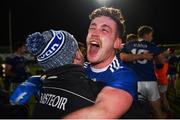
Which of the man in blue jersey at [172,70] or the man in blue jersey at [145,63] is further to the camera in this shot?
the man in blue jersey at [172,70]

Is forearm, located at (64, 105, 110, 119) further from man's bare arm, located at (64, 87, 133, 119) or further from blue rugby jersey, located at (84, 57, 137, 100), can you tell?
blue rugby jersey, located at (84, 57, 137, 100)

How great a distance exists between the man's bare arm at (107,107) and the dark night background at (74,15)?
47.2 metres

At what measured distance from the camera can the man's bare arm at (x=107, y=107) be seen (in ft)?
7.59

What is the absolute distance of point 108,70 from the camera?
2.88 metres

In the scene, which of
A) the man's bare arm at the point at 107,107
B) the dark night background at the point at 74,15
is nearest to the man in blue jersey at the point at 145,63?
the man's bare arm at the point at 107,107

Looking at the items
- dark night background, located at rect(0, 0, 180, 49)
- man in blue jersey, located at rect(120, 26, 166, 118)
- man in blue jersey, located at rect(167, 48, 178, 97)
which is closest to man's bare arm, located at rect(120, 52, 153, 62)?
man in blue jersey, located at rect(120, 26, 166, 118)

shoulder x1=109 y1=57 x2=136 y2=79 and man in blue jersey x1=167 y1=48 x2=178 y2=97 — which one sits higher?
shoulder x1=109 y1=57 x2=136 y2=79

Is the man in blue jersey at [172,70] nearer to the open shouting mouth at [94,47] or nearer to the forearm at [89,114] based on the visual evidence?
the open shouting mouth at [94,47]

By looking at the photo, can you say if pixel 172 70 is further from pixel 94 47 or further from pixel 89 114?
pixel 89 114

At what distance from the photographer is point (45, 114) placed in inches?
100.0

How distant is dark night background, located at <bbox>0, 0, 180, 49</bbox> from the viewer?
52094mm

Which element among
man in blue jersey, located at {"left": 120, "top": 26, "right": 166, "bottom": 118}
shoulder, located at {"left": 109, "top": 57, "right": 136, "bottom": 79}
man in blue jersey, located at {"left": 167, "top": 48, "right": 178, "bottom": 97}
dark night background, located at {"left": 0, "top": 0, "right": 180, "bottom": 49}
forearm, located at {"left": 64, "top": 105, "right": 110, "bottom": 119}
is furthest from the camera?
dark night background, located at {"left": 0, "top": 0, "right": 180, "bottom": 49}

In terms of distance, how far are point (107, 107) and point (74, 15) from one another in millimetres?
56993

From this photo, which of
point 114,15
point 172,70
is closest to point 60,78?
point 114,15
